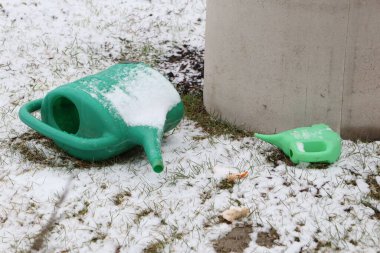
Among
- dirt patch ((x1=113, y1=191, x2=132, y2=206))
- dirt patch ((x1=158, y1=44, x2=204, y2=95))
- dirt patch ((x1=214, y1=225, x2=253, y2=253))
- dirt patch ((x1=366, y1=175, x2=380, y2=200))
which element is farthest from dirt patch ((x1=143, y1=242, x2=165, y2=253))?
dirt patch ((x1=158, y1=44, x2=204, y2=95))

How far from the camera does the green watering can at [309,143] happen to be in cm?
287

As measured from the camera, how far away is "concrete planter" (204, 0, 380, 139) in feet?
9.64

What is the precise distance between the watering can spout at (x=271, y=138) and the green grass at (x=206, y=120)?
0.84 ft

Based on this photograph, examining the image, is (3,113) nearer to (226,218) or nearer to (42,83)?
(42,83)

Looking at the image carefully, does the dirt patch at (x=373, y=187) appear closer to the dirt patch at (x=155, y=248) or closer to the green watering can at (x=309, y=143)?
the green watering can at (x=309, y=143)

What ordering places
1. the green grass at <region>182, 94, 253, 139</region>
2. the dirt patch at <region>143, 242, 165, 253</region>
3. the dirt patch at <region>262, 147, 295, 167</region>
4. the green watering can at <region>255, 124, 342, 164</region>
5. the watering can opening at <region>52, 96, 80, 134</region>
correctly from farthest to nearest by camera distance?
the green grass at <region>182, 94, 253, 139</region> < the watering can opening at <region>52, 96, 80, 134</region> < the dirt patch at <region>262, 147, 295, 167</region> < the green watering can at <region>255, 124, 342, 164</region> < the dirt patch at <region>143, 242, 165, 253</region>

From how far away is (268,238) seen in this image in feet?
8.01

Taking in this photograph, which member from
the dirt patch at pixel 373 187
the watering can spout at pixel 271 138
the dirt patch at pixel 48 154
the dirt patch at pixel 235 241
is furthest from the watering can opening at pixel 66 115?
the dirt patch at pixel 373 187

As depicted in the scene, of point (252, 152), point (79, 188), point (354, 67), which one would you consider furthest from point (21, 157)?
point (354, 67)

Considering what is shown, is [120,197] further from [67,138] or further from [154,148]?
[67,138]

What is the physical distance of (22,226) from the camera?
256cm

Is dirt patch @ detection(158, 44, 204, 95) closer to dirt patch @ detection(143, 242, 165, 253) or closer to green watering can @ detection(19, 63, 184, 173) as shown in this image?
green watering can @ detection(19, 63, 184, 173)

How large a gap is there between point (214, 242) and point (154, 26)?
267 centimetres

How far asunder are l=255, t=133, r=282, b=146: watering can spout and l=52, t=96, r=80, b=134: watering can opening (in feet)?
3.15
